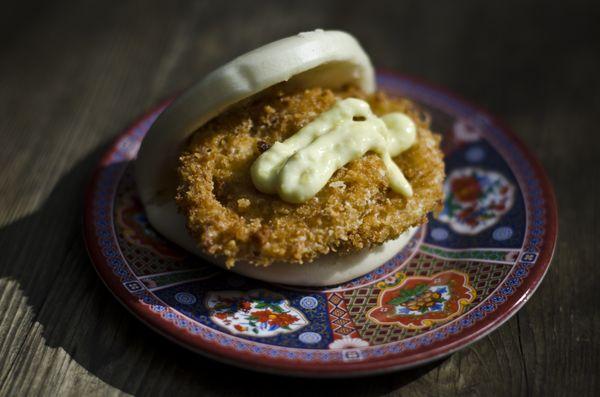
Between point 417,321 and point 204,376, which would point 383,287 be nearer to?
point 417,321

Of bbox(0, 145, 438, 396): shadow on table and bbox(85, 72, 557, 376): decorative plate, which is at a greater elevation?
bbox(85, 72, 557, 376): decorative plate

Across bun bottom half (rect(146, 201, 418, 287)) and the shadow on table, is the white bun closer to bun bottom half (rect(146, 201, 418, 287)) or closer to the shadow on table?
bun bottom half (rect(146, 201, 418, 287))

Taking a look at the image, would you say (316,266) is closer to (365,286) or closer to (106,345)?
(365,286)

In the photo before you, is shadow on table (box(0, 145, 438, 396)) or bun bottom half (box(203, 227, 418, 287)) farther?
bun bottom half (box(203, 227, 418, 287))

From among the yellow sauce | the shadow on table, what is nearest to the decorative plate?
the shadow on table

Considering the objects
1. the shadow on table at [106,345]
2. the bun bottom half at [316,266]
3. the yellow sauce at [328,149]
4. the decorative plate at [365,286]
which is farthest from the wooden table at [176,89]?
the yellow sauce at [328,149]

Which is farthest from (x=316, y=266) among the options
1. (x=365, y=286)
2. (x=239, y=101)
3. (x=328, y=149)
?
(x=239, y=101)

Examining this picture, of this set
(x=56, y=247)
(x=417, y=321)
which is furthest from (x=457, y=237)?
(x=56, y=247)
